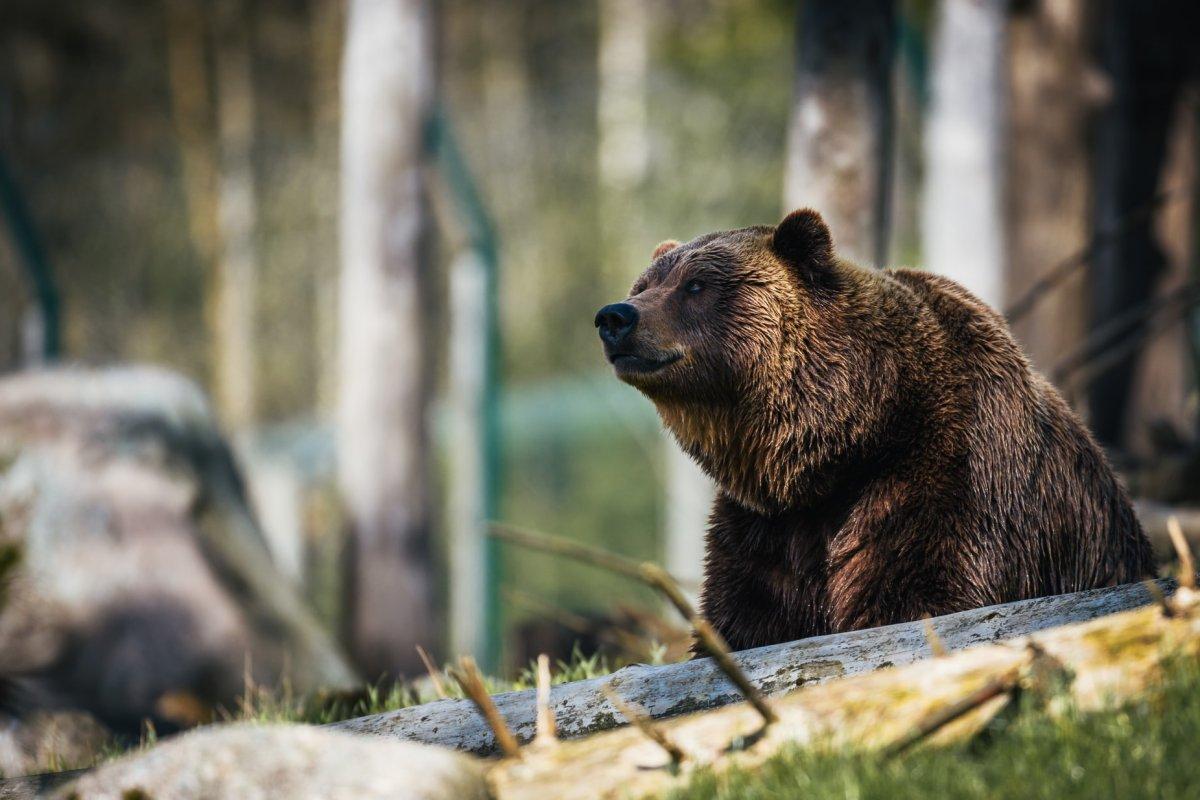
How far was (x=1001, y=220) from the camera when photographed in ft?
22.7

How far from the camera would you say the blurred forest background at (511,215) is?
6926 mm

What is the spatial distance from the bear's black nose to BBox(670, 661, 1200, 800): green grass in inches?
56.9

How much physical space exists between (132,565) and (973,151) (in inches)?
189

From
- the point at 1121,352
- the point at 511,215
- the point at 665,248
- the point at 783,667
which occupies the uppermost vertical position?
the point at 511,215

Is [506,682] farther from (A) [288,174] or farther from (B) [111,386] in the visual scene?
(A) [288,174]

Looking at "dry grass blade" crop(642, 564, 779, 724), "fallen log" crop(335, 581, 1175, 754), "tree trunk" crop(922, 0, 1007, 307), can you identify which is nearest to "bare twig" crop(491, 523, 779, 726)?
"dry grass blade" crop(642, 564, 779, 724)

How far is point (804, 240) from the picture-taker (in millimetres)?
3697

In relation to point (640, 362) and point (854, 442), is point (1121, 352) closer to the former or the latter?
point (854, 442)

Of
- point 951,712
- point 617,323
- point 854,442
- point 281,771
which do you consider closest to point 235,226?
point 617,323

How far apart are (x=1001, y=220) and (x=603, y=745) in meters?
5.13

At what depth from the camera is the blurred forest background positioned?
22.7 feet

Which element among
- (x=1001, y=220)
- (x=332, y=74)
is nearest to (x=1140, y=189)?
(x=1001, y=220)

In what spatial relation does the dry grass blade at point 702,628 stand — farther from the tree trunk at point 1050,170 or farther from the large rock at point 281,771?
the tree trunk at point 1050,170

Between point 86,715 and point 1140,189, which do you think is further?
point 1140,189
